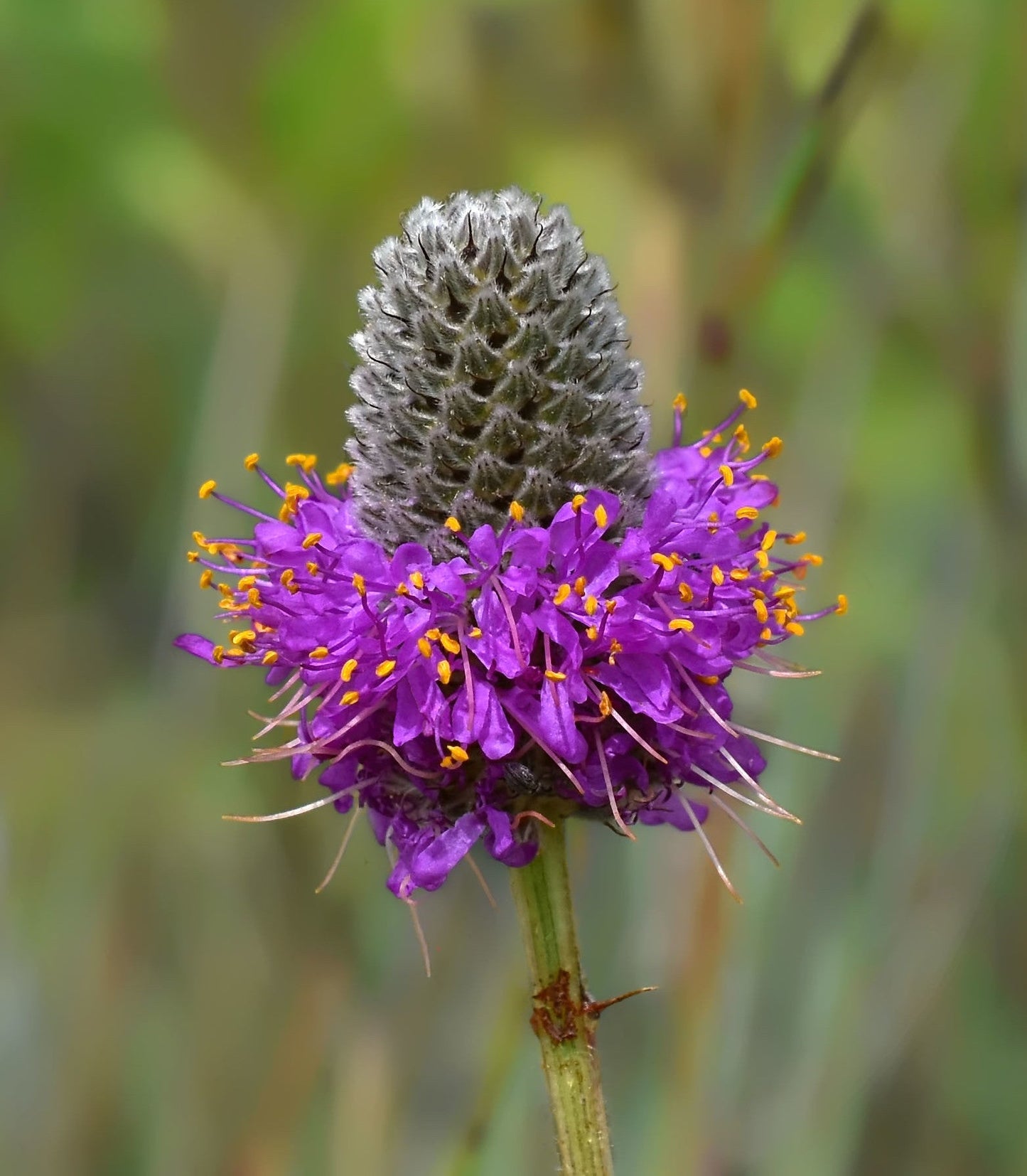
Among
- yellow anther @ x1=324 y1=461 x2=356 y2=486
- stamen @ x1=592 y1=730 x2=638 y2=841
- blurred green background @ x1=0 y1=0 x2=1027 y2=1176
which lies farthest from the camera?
blurred green background @ x1=0 y1=0 x2=1027 y2=1176

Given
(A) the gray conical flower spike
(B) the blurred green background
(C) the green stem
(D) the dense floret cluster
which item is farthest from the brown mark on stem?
(B) the blurred green background

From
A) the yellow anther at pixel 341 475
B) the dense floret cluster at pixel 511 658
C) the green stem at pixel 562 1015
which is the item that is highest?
the yellow anther at pixel 341 475

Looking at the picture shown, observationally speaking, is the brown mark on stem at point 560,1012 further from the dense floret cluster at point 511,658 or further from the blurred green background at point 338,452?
the blurred green background at point 338,452

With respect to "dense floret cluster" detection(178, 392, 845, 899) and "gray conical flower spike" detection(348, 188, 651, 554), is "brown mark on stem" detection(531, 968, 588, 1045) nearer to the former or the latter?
"dense floret cluster" detection(178, 392, 845, 899)

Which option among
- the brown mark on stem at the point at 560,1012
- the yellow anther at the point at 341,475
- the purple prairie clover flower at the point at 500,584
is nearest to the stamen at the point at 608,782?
the purple prairie clover flower at the point at 500,584

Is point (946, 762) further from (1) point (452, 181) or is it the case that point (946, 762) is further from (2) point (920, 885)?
(1) point (452, 181)

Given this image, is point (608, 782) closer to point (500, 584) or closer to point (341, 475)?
point (500, 584)

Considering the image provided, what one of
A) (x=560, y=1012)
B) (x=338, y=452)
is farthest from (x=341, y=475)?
(x=338, y=452)
